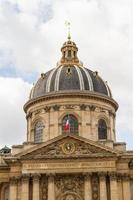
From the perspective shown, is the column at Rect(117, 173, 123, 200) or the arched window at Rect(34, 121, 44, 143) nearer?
the column at Rect(117, 173, 123, 200)

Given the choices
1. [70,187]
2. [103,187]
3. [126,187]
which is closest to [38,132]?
[70,187]

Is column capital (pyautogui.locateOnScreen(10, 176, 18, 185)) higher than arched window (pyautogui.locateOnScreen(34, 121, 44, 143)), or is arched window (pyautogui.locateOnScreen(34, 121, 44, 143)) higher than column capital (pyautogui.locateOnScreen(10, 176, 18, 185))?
arched window (pyautogui.locateOnScreen(34, 121, 44, 143))

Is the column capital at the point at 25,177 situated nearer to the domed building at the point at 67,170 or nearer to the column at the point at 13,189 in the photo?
the domed building at the point at 67,170

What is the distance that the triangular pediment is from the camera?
50250mm

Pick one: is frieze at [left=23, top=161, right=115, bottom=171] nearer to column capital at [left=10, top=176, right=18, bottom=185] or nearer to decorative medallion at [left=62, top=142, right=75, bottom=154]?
decorative medallion at [left=62, top=142, right=75, bottom=154]

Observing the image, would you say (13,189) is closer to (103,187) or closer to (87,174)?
(87,174)

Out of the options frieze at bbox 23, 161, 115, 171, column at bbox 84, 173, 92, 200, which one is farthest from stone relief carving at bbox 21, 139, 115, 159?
column at bbox 84, 173, 92, 200

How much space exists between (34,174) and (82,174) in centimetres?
494

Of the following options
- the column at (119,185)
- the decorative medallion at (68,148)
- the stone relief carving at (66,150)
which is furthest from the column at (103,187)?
the decorative medallion at (68,148)

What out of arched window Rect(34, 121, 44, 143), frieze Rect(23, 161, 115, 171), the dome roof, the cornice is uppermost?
the dome roof

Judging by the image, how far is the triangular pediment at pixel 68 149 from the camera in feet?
165

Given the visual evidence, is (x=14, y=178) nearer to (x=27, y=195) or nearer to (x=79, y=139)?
(x=27, y=195)

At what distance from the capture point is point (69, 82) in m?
62.3

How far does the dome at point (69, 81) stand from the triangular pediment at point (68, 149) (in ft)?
38.1
